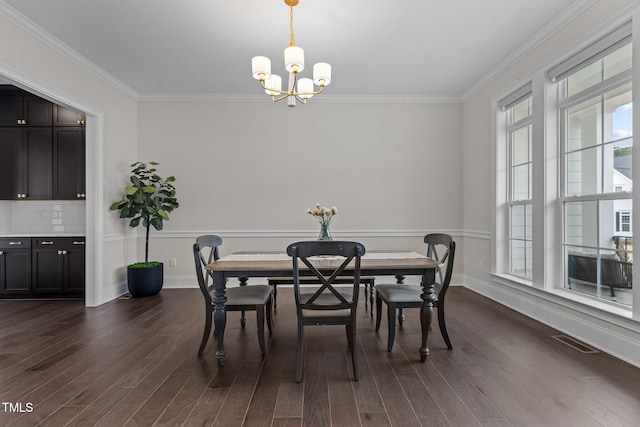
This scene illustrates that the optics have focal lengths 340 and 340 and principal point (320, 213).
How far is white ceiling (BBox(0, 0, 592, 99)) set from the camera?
2947mm

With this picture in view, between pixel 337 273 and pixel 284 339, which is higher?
pixel 337 273

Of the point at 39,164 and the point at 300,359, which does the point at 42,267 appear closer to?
the point at 39,164

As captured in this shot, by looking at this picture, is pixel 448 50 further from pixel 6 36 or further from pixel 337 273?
pixel 6 36

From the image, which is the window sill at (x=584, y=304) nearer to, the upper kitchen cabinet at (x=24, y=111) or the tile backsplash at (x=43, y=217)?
the tile backsplash at (x=43, y=217)

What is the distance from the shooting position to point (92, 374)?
2.38 meters

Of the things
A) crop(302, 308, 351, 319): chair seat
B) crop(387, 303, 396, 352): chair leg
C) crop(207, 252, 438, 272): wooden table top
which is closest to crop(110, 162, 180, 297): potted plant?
crop(207, 252, 438, 272): wooden table top

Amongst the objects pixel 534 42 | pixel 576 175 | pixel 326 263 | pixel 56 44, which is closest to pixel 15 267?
pixel 56 44

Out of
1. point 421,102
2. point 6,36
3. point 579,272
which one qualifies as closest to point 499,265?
point 579,272

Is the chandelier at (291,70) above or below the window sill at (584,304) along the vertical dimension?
above

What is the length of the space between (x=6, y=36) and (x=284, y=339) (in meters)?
3.64

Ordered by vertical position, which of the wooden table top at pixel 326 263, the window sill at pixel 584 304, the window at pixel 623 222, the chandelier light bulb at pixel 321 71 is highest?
the chandelier light bulb at pixel 321 71

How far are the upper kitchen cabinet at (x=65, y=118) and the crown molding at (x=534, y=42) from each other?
17.3ft


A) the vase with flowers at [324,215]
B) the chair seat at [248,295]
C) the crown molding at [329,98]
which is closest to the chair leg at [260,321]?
the chair seat at [248,295]

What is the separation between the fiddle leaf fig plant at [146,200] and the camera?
4.45m
